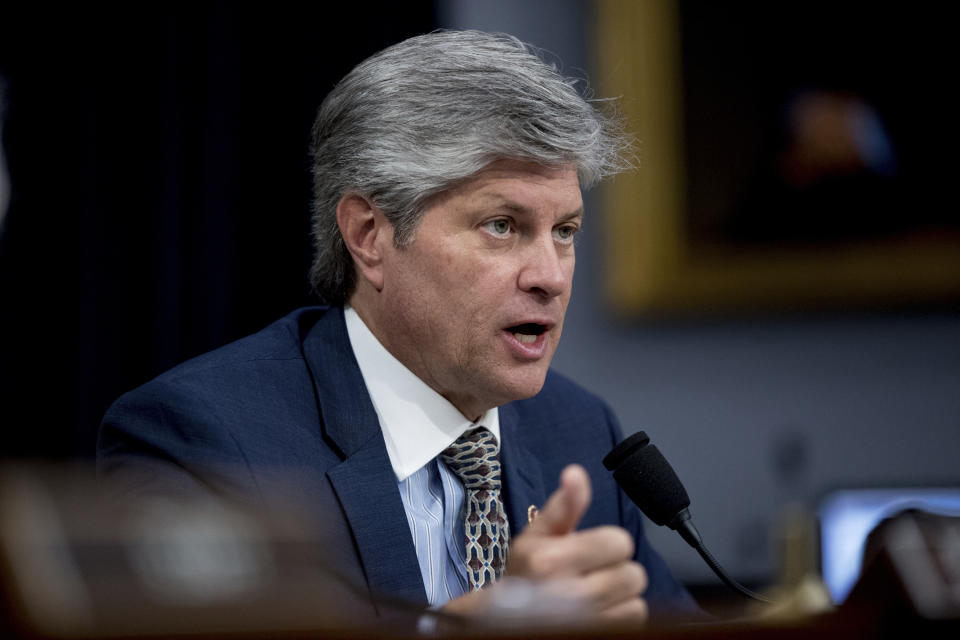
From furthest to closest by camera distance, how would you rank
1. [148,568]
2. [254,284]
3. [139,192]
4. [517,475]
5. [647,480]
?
1. [254,284]
2. [139,192]
3. [517,475]
4. [647,480]
5. [148,568]

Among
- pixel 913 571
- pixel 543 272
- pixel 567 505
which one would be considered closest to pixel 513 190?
pixel 543 272

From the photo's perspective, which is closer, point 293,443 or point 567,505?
point 567,505

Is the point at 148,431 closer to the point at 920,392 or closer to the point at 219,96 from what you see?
the point at 219,96

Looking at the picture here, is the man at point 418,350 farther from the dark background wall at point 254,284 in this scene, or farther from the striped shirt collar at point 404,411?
the dark background wall at point 254,284

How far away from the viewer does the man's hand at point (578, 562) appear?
0.91 metres

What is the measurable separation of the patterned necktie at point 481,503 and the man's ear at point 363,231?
0.29 metres

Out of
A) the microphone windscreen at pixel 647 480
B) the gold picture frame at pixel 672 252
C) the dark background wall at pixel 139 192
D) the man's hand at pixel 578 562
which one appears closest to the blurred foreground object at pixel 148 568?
the man's hand at pixel 578 562

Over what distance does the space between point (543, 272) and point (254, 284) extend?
168 centimetres

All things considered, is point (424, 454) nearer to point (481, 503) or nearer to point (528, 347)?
point (481, 503)

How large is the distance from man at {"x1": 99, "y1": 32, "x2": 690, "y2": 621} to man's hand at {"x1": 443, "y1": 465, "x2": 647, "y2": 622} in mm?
431

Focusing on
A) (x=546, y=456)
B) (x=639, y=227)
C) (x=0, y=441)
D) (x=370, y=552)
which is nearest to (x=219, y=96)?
(x=0, y=441)

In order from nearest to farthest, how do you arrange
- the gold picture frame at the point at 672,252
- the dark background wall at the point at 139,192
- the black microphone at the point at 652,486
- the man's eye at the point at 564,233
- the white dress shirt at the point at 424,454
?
the black microphone at the point at 652,486 → the white dress shirt at the point at 424,454 → the man's eye at the point at 564,233 → the dark background wall at the point at 139,192 → the gold picture frame at the point at 672,252

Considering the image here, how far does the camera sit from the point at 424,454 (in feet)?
4.92

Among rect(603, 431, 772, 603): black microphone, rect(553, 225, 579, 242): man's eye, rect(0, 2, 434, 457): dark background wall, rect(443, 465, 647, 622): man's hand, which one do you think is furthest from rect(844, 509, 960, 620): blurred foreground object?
rect(0, 2, 434, 457): dark background wall
